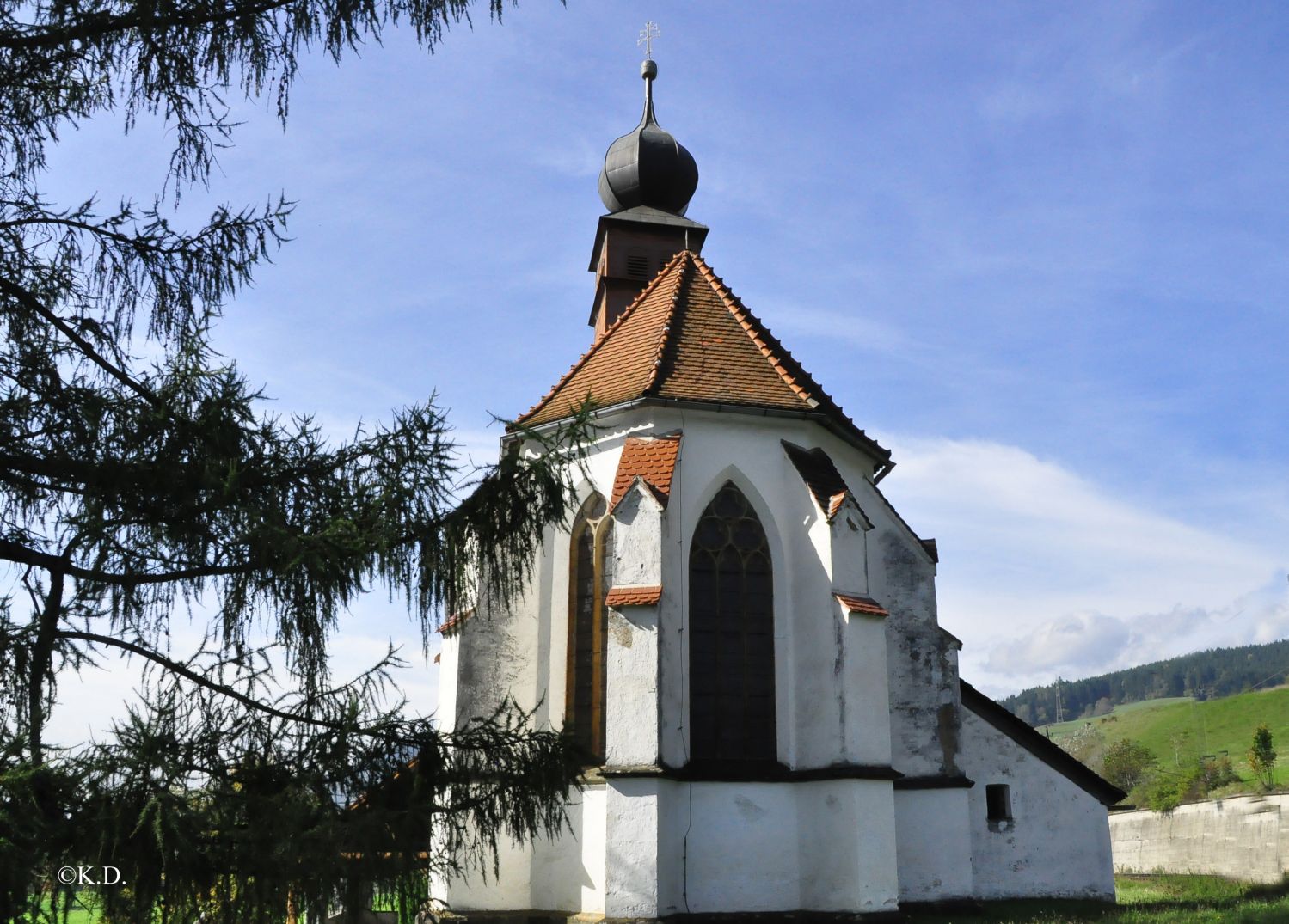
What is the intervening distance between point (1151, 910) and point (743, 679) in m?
6.87

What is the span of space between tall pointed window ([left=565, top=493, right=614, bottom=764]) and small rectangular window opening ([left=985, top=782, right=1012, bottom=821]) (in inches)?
252

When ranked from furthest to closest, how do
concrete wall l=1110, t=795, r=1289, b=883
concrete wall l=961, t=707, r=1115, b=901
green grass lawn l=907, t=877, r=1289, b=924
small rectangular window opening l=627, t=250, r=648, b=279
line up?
concrete wall l=1110, t=795, r=1289, b=883 < small rectangular window opening l=627, t=250, r=648, b=279 < concrete wall l=961, t=707, r=1115, b=901 < green grass lawn l=907, t=877, r=1289, b=924

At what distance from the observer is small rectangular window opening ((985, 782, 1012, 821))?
1630 centimetres

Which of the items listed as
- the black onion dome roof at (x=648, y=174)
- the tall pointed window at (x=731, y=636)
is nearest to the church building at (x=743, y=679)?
the tall pointed window at (x=731, y=636)

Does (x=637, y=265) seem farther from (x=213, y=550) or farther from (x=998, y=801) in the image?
(x=213, y=550)

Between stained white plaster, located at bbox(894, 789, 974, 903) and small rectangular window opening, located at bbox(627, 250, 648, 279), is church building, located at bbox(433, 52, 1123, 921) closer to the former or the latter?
stained white plaster, located at bbox(894, 789, 974, 903)

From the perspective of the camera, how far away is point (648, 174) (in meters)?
23.3

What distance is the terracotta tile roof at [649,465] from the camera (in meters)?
13.6

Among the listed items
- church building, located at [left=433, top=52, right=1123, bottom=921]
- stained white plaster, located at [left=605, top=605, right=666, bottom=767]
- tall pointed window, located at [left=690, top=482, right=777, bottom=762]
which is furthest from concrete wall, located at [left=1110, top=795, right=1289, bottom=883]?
stained white plaster, located at [left=605, top=605, right=666, bottom=767]

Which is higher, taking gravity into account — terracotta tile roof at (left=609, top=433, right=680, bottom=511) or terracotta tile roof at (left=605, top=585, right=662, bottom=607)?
terracotta tile roof at (left=609, top=433, right=680, bottom=511)

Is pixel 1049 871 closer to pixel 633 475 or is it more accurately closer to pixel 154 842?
pixel 633 475

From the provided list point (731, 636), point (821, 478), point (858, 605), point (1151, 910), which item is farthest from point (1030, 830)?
point (821, 478)

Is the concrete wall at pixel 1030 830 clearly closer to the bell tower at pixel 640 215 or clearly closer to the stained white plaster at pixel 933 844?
the stained white plaster at pixel 933 844

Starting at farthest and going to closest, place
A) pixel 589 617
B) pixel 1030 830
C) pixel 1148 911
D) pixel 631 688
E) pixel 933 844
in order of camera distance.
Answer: pixel 1030 830, pixel 1148 911, pixel 933 844, pixel 589 617, pixel 631 688
